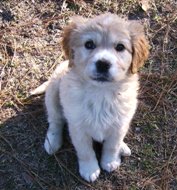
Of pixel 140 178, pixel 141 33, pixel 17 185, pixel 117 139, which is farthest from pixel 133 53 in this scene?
pixel 17 185

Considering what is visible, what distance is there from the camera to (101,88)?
3.40 metres

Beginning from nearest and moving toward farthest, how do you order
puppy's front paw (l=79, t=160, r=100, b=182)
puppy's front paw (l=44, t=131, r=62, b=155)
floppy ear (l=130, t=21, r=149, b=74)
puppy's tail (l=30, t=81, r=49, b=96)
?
floppy ear (l=130, t=21, r=149, b=74) → puppy's front paw (l=79, t=160, r=100, b=182) → puppy's front paw (l=44, t=131, r=62, b=155) → puppy's tail (l=30, t=81, r=49, b=96)

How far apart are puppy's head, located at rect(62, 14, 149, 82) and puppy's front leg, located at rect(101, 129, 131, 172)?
57cm

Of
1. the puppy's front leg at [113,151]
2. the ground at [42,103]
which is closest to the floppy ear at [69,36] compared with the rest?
the puppy's front leg at [113,151]

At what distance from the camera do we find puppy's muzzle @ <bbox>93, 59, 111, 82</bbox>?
3096 mm

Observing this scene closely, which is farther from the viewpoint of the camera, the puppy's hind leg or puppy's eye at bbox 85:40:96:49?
the puppy's hind leg

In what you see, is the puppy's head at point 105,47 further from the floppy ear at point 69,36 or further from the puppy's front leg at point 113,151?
the puppy's front leg at point 113,151

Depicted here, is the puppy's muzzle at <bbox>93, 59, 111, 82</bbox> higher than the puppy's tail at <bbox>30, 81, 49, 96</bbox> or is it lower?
higher

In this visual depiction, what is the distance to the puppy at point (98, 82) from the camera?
3.22 metres

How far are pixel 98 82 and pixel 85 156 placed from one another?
73cm

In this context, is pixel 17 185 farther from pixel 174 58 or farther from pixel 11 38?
pixel 174 58

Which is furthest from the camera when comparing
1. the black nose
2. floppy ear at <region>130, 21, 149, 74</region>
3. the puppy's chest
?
the puppy's chest

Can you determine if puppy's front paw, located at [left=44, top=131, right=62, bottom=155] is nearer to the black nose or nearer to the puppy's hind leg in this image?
the puppy's hind leg

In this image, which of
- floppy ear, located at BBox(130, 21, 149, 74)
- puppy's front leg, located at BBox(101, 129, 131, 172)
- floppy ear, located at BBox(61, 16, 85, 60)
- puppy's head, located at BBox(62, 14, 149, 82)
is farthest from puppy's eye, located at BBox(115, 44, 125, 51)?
puppy's front leg, located at BBox(101, 129, 131, 172)
